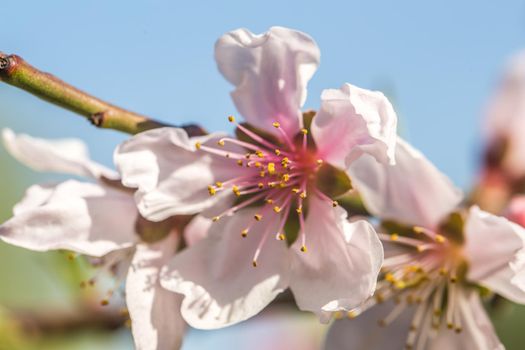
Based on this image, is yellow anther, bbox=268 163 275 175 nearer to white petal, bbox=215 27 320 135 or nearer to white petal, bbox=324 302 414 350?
white petal, bbox=215 27 320 135

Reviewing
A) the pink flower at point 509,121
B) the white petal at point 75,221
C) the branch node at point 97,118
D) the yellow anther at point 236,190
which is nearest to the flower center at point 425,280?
the yellow anther at point 236,190

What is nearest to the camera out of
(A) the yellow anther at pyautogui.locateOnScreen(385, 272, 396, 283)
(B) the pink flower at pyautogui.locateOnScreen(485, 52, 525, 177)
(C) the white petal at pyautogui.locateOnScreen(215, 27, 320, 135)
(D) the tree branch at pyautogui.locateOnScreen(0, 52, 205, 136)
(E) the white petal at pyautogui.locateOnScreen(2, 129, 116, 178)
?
(D) the tree branch at pyautogui.locateOnScreen(0, 52, 205, 136)

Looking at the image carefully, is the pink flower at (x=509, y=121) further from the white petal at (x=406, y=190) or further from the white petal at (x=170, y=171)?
the white petal at (x=170, y=171)

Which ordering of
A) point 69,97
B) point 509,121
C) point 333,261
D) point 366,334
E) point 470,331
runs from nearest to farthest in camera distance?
point 69,97 < point 333,261 < point 470,331 < point 366,334 < point 509,121

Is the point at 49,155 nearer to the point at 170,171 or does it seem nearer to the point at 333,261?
the point at 170,171

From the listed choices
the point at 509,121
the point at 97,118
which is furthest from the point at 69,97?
the point at 509,121

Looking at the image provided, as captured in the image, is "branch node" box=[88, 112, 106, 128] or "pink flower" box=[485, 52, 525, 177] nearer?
"branch node" box=[88, 112, 106, 128]

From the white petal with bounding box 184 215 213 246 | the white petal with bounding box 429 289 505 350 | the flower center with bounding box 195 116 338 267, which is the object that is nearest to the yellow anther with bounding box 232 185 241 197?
the flower center with bounding box 195 116 338 267
